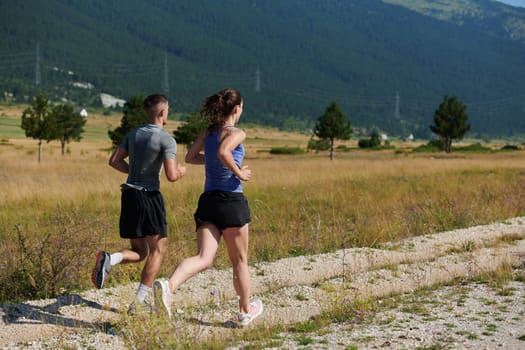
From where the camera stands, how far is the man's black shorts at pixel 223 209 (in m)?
6.34

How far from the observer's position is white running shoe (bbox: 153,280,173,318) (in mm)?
6020

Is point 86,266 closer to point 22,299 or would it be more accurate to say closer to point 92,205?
point 22,299

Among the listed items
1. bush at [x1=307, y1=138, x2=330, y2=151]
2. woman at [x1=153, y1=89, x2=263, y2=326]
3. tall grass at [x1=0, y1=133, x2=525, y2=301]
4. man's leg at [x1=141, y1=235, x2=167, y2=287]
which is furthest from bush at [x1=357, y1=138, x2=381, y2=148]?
woman at [x1=153, y1=89, x2=263, y2=326]

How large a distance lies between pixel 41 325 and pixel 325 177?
2033cm

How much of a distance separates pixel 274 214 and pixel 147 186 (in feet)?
34.3

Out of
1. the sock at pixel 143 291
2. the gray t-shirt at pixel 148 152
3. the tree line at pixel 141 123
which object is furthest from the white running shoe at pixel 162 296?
the tree line at pixel 141 123

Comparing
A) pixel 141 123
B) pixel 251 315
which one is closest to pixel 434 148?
pixel 141 123

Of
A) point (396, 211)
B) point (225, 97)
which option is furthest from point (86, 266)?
point (396, 211)

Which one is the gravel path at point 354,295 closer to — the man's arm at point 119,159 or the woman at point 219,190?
the woman at point 219,190

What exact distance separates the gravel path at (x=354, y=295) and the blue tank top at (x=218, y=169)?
0.98m

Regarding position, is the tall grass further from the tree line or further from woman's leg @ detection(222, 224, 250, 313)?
the tree line

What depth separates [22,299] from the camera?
827 cm

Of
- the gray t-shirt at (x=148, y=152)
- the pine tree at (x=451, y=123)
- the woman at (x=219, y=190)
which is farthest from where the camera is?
the pine tree at (x=451, y=123)

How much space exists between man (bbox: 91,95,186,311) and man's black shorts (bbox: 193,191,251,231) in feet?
1.23
